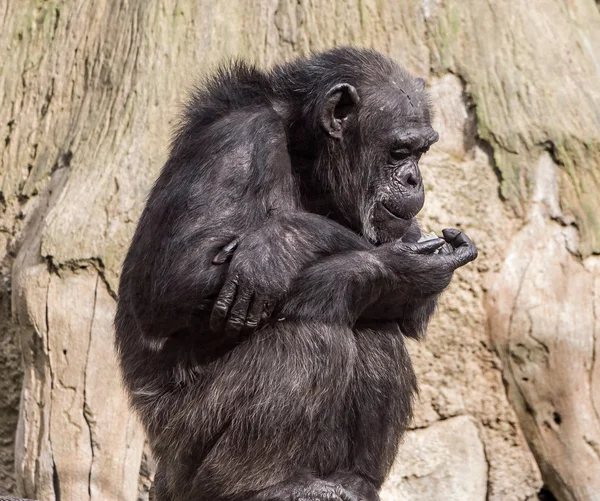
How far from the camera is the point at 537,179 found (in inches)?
241

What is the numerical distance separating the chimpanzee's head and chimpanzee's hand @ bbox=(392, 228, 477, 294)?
0.76 ft

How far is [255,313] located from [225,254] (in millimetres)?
238

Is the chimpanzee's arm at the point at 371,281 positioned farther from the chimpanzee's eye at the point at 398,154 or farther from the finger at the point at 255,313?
the chimpanzee's eye at the point at 398,154

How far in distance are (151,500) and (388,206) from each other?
1851 mm

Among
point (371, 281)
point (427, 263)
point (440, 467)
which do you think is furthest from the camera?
point (440, 467)

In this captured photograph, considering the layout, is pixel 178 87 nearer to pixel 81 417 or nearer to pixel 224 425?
pixel 81 417

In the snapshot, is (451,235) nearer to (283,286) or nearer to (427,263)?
(427,263)

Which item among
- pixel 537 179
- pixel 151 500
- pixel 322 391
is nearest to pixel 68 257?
pixel 151 500

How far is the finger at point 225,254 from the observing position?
12.1ft

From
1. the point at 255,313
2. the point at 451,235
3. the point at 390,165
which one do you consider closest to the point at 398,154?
the point at 390,165

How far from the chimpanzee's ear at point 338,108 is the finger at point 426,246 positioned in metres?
0.56

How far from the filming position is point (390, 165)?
4195mm

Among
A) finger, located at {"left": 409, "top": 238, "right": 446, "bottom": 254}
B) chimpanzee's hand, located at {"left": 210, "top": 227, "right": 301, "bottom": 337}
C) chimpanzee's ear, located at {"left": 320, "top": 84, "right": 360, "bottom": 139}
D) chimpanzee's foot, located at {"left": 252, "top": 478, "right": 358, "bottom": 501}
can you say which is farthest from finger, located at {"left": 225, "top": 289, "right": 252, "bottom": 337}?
chimpanzee's ear, located at {"left": 320, "top": 84, "right": 360, "bottom": 139}

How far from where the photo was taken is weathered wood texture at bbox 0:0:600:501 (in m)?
5.66
